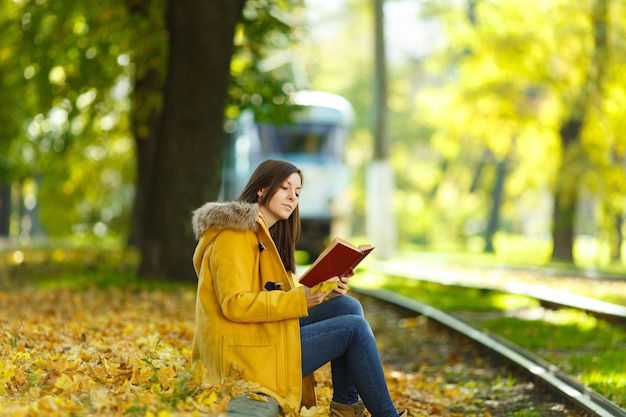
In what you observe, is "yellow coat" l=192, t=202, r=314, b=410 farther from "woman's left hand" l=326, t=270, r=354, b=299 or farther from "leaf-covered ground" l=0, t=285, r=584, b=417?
"woman's left hand" l=326, t=270, r=354, b=299

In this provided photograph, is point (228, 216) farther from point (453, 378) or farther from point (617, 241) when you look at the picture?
point (617, 241)

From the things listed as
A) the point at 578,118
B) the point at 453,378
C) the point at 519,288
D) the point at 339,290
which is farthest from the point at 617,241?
the point at 339,290

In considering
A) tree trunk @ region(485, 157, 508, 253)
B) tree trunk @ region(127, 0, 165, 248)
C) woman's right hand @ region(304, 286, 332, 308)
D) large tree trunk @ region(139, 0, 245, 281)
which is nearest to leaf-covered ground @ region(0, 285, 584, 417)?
woman's right hand @ region(304, 286, 332, 308)

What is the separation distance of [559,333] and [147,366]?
21.5 feet

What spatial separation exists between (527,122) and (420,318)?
12.3 m

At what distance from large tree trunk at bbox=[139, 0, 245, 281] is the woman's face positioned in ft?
28.9

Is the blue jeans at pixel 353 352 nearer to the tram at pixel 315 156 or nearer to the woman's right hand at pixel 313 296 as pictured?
the woman's right hand at pixel 313 296

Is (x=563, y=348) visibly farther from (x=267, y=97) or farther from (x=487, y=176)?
(x=487, y=176)

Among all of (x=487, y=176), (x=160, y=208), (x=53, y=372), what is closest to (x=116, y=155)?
(x=160, y=208)

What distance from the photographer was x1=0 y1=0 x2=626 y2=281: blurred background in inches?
575

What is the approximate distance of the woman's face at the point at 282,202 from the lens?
17.6ft

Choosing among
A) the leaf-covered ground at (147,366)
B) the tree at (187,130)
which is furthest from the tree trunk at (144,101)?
the leaf-covered ground at (147,366)

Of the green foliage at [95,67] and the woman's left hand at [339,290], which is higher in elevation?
the green foliage at [95,67]

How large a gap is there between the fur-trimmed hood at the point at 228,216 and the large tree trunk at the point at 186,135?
9.07 metres
